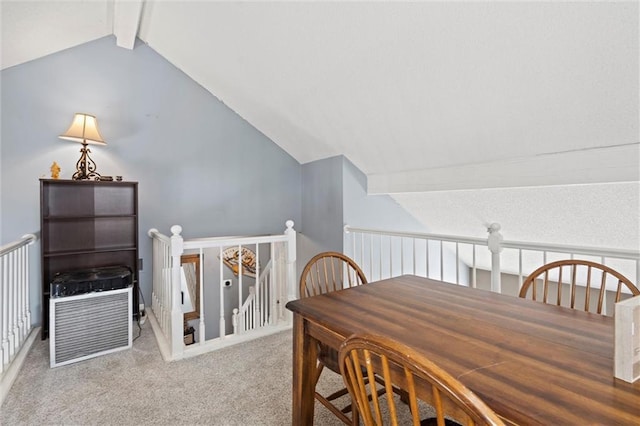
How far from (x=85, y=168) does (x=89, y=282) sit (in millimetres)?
1252

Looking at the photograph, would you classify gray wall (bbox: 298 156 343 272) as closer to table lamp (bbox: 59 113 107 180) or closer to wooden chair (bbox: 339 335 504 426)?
table lamp (bbox: 59 113 107 180)

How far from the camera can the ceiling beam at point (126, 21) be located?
2.68m

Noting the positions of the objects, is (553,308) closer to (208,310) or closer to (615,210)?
(615,210)

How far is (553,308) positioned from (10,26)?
3.74 metres

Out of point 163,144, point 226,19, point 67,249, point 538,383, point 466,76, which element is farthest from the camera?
point 163,144

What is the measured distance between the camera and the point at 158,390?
191 centimetres

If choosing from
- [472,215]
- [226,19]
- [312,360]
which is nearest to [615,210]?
[472,215]

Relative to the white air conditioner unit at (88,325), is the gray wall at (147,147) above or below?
above

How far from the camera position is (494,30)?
1638 millimetres

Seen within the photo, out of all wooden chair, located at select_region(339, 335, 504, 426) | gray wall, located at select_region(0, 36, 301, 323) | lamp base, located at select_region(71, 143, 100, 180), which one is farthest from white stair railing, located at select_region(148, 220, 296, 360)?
wooden chair, located at select_region(339, 335, 504, 426)

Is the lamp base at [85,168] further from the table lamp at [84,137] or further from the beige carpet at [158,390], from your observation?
the beige carpet at [158,390]

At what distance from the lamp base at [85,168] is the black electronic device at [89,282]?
3.16 ft

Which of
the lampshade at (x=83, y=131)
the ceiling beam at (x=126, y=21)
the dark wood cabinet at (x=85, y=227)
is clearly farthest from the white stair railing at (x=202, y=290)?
the ceiling beam at (x=126, y=21)

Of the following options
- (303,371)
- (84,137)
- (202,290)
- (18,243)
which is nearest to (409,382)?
(303,371)
